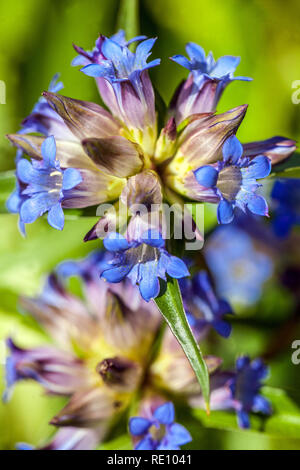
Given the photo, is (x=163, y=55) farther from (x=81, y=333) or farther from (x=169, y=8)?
(x=81, y=333)

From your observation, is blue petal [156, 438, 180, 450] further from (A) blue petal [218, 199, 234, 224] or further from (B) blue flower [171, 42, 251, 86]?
(B) blue flower [171, 42, 251, 86]

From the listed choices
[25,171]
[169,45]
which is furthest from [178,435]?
A: [169,45]

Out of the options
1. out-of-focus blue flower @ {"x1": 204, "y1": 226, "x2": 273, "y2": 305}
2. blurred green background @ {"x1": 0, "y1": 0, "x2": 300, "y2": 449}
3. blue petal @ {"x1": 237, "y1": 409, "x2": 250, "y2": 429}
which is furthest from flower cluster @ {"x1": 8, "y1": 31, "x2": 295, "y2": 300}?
blurred green background @ {"x1": 0, "y1": 0, "x2": 300, "y2": 449}

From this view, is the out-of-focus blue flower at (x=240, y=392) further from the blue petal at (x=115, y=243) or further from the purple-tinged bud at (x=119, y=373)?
the blue petal at (x=115, y=243)

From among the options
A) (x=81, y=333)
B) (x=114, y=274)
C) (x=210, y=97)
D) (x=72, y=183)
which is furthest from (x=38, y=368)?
(x=210, y=97)

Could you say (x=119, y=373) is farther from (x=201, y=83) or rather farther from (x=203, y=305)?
(x=201, y=83)
